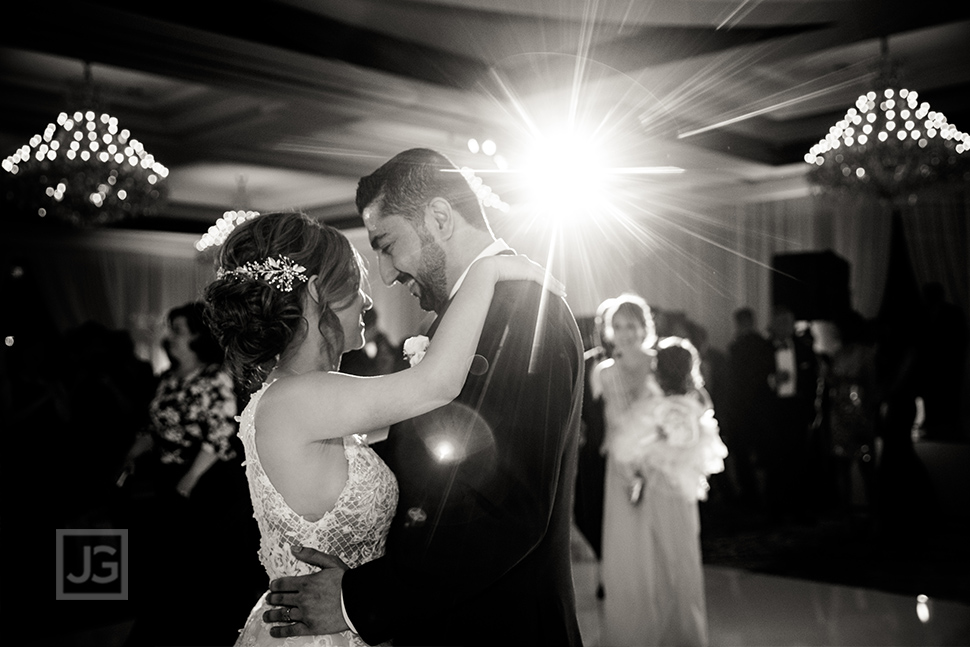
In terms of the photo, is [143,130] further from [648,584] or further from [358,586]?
[358,586]

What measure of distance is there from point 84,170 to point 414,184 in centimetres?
459

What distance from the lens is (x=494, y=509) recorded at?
1385 millimetres

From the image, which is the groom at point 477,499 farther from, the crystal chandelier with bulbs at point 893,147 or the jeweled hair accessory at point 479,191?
the crystal chandelier with bulbs at point 893,147

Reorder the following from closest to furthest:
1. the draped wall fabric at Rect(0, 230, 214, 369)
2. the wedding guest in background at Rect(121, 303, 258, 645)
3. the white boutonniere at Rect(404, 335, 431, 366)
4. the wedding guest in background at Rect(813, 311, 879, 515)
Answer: the white boutonniere at Rect(404, 335, 431, 366) → the wedding guest in background at Rect(121, 303, 258, 645) → the wedding guest in background at Rect(813, 311, 879, 515) → the draped wall fabric at Rect(0, 230, 214, 369)

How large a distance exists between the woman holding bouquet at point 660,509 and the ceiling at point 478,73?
7.34ft

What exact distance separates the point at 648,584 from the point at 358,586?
8.64 feet

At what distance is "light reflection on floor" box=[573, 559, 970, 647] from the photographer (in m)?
3.84

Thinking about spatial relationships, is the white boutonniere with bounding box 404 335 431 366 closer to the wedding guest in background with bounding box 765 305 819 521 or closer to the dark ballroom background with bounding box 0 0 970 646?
the dark ballroom background with bounding box 0 0 970 646

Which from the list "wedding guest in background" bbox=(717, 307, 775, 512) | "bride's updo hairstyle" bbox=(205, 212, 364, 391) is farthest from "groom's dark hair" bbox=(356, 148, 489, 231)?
"wedding guest in background" bbox=(717, 307, 775, 512)

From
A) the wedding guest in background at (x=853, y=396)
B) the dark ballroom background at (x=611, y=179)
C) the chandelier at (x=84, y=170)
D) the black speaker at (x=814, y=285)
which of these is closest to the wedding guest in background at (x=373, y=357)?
the dark ballroom background at (x=611, y=179)

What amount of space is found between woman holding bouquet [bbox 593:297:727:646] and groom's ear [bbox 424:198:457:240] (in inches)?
96.6

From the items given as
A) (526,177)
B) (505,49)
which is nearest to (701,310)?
(526,177)

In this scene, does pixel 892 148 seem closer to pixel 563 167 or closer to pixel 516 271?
Result: pixel 563 167

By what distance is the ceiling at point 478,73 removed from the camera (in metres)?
4.71
